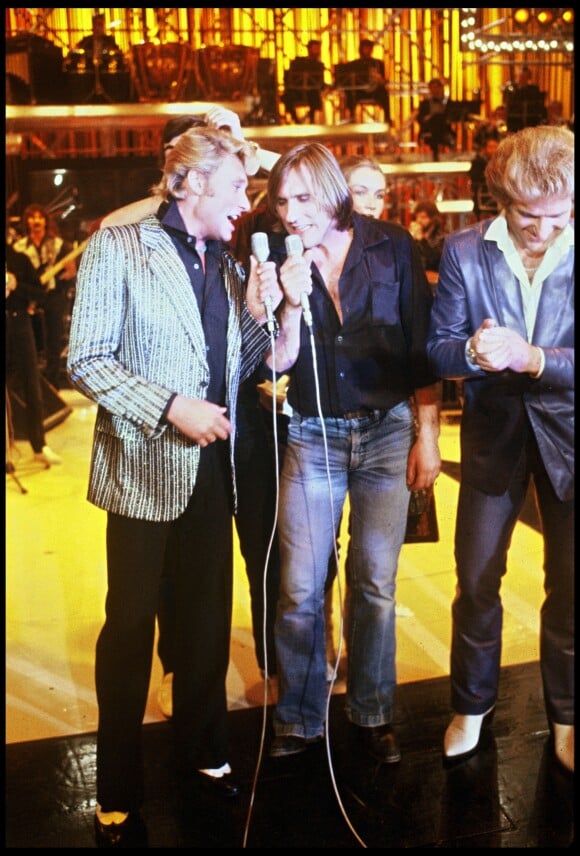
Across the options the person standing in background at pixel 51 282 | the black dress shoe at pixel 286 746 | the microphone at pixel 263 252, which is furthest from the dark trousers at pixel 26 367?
the microphone at pixel 263 252

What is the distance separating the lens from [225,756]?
91.3 inches

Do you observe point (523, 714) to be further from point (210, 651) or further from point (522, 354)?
point (522, 354)

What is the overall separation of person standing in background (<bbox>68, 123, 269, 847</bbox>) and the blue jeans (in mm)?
193

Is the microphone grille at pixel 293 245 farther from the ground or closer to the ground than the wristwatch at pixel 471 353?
farther from the ground

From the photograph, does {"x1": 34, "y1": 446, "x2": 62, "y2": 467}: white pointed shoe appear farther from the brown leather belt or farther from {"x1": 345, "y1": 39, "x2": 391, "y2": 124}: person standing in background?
{"x1": 345, "y1": 39, "x2": 391, "y2": 124}: person standing in background

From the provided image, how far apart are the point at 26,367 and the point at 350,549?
4402mm

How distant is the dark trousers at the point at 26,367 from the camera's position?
6.03 meters

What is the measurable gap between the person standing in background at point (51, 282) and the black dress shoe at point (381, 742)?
5.60 m

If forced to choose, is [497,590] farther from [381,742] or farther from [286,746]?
[286,746]

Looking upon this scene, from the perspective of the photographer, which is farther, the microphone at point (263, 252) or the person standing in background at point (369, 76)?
the person standing in background at point (369, 76)

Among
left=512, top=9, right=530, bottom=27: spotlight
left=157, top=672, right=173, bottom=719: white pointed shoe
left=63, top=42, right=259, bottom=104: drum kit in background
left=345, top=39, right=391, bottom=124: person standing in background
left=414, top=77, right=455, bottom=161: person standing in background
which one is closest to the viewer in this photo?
left=157, top=672, right=173, bottom=719: white pointed shoe

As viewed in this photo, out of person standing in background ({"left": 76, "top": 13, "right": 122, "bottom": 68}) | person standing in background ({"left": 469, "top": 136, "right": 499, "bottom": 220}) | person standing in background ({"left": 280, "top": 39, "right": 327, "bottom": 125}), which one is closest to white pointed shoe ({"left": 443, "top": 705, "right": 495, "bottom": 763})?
person standing in background ({"left": 76, "top": 13, "right": 122, "bottom": 68})

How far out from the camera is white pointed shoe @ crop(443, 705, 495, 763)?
237 cm

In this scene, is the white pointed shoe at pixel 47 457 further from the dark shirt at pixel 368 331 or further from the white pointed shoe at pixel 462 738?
the white pointed shoe at pixel 462 738
